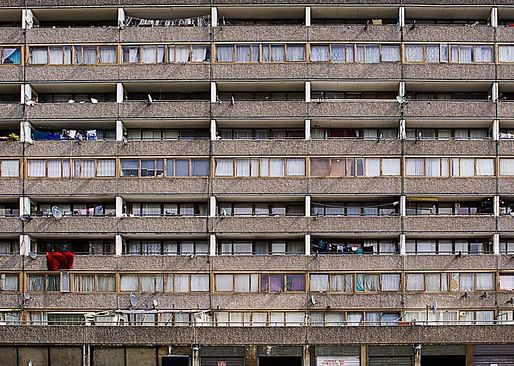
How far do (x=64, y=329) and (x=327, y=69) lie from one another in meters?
24.1

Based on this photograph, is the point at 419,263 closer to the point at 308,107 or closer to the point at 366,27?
the point at 308,107

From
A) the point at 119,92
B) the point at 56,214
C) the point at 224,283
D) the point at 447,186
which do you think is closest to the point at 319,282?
the point at 224,283

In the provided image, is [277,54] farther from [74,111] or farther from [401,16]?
[74,111]

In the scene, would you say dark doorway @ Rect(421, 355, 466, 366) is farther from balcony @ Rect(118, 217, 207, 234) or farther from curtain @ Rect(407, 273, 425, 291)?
balcony @ Rect(118, 217, 207, 234)

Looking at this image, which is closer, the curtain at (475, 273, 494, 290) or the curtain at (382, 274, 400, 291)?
the curtain at (382, 274, 400, 291)

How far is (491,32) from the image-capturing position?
181 ft

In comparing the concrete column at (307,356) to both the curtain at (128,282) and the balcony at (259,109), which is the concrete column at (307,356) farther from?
the balcony at (259,109)

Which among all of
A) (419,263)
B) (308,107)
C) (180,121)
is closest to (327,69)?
(308,107)

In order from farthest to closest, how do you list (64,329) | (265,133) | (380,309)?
(265,133)
(380,309)
(64,329)

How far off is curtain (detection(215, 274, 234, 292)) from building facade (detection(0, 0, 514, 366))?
9 centimetres

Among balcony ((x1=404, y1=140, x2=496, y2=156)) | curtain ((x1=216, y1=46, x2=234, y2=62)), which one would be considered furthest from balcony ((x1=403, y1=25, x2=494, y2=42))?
curtain ((x1=216, y1=46, x2=234, y2=62))

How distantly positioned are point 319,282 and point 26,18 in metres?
27.2

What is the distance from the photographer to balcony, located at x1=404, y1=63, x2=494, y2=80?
54781mm

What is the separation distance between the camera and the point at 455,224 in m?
53.9
